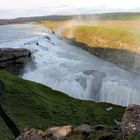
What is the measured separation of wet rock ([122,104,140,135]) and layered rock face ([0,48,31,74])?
5674 cm

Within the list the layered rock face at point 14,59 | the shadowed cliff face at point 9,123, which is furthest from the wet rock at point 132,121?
the layered rock face at point 14,59

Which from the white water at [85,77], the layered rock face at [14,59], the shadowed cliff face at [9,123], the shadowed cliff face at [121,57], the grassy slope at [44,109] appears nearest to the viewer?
the shadowed cliff face at [9,123]

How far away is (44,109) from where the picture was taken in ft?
162

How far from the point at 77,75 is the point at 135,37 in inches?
1400

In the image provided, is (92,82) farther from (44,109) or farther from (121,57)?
(44,109)

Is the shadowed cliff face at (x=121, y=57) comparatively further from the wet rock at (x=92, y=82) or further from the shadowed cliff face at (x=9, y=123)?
the shadowed cliff face at (x=9, y=123)

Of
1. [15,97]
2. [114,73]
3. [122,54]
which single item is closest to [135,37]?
[122,54]

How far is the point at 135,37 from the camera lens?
107m

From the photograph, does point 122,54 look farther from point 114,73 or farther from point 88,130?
point 88,130

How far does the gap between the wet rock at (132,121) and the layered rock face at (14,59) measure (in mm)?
56740

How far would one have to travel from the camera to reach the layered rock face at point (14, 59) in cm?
7788

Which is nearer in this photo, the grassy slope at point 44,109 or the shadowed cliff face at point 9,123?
the shadowed cliff face at point 9,123

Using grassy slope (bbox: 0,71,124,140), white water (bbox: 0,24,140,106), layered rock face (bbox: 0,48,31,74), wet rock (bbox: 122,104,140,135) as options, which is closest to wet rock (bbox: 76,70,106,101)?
white water (bbox: 0,24,140,106)

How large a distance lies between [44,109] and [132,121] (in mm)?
28146
